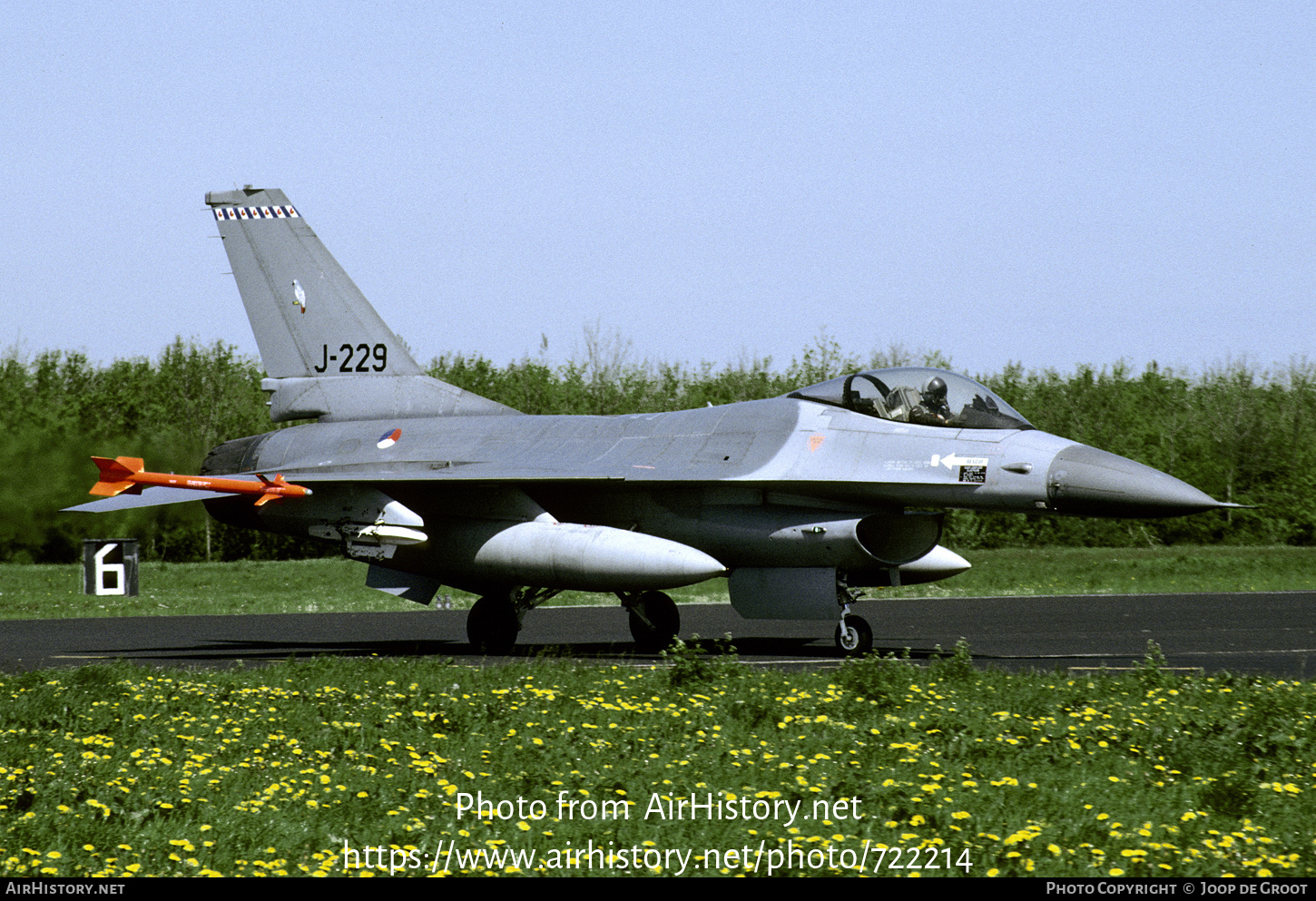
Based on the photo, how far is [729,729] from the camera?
8.13m

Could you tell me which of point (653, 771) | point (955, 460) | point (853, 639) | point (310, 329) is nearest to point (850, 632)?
point (853, 639)

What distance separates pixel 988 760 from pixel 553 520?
8101 millimetres

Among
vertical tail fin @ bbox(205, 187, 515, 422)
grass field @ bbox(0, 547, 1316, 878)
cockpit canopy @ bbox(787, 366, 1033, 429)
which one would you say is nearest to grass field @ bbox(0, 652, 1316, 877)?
grass field @ bbox(0, 547, 1316, 878)

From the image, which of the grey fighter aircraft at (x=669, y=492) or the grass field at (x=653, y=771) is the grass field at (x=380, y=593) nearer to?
the grey fighter aircraft at (x=669, y=492)

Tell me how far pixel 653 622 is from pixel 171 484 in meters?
5.84

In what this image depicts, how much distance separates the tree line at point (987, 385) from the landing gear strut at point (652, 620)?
24.2 metres

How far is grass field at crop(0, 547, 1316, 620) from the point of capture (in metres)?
25.3

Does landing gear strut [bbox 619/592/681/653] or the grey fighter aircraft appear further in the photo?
landing gear strut [bbox 619/592/681/653]

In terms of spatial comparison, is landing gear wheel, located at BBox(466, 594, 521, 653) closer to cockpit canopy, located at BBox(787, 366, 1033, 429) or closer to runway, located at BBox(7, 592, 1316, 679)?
runway, located at BBox(7, 592, 1316, 679)

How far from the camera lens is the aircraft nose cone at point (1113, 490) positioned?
1234 centimetres

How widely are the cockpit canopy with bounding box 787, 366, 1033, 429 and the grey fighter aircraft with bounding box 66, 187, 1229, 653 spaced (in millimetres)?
21

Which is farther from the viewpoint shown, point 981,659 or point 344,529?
point 344,529
